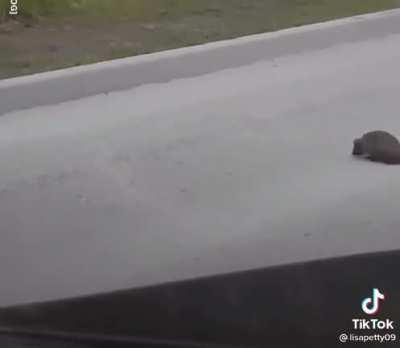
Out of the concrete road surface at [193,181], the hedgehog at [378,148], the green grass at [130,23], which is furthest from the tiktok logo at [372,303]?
the green grass at [130,23]

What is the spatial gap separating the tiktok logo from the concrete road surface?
1.22m

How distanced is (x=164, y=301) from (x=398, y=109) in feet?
13.0

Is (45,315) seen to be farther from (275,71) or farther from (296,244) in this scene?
(275,71)

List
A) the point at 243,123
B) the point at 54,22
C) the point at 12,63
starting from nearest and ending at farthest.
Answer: the point at 243,123
the point at 12,63
the point at 54,22

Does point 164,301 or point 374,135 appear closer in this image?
point 164,301

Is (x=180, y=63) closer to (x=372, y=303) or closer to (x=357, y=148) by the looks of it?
(x=357, y=148)

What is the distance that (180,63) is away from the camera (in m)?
8.32

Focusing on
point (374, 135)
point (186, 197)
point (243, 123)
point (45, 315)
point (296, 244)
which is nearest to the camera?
point (45, 315)

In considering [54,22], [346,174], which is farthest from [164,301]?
[54,22]

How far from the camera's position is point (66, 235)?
552cm

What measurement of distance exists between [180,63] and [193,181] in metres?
2.30

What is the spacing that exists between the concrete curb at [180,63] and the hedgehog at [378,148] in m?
2.14

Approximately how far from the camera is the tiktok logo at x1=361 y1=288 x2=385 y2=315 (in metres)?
3.86

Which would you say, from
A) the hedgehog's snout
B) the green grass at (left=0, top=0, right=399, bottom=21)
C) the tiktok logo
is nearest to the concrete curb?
the green grass at (left=0, top=0, right=399, bottom=21)
